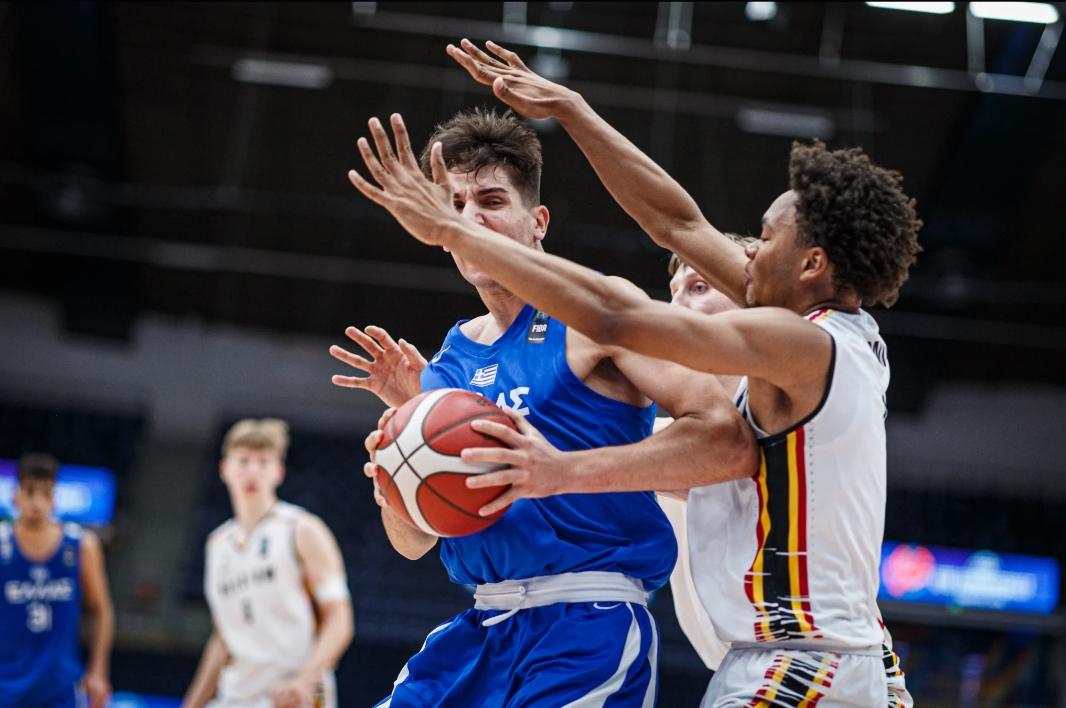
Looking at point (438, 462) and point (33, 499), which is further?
point (33, 499)

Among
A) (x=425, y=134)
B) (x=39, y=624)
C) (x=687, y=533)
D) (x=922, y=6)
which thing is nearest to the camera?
(x=687, y=533)

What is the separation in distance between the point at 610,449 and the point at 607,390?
0.85ft

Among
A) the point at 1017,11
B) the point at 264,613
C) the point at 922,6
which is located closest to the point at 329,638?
the point at 264,613

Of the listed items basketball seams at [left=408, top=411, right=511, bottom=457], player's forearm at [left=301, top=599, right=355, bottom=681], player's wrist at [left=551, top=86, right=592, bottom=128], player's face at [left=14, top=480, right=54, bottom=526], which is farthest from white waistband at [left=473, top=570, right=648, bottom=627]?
player's face at [left=14, top=480, right=54, bottom=526]

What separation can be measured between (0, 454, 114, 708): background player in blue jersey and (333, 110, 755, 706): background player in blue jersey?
16.7 ft

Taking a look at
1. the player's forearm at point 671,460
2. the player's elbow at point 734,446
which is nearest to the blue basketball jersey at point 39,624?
the player's forearm at point 671,460

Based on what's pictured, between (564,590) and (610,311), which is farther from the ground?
(610,311)

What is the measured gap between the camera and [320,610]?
22.3ft

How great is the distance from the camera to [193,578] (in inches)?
557

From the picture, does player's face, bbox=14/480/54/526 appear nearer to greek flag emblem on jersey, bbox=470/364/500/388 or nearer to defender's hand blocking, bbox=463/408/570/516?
greek flag emblem on jersey, bbox=470/364/500/388

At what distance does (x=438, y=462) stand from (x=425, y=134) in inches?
411

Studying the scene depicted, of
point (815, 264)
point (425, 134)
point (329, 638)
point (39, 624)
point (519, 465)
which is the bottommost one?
point (39, 624)

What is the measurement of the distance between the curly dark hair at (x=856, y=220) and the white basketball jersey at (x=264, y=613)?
4.91 meters

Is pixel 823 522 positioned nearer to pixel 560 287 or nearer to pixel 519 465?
pixel 519 465
